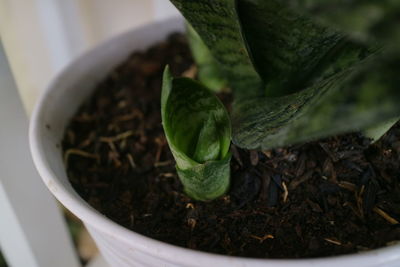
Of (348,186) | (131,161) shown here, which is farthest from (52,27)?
(348,186)

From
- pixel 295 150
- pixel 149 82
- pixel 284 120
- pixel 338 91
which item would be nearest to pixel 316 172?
pixel 295 150

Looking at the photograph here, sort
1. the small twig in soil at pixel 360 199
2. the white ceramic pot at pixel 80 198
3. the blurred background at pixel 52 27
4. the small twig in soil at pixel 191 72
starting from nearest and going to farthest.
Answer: the white ceramic pot at pixel 80 198 < the small twig in soil at pixel 360 199 < the small twig in soil at pixel 191 72 < the blurred background at pixel 52 27

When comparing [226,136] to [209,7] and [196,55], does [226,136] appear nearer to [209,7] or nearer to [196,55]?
[209,7]

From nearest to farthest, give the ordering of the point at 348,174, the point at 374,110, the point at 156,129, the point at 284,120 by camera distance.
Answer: the point at 374,110, the point at 284,120, the point at 348,174, the point at 156,129

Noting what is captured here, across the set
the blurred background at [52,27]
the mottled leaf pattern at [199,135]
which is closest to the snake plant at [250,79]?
the mottled leaf pattern at [199,135]

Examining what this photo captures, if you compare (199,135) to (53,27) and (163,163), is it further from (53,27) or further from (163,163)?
(53,27)

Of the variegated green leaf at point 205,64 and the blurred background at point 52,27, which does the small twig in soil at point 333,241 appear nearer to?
the variegated green leaf at point 205,64

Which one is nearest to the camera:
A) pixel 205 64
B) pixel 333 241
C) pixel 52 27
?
pixel 333 241
